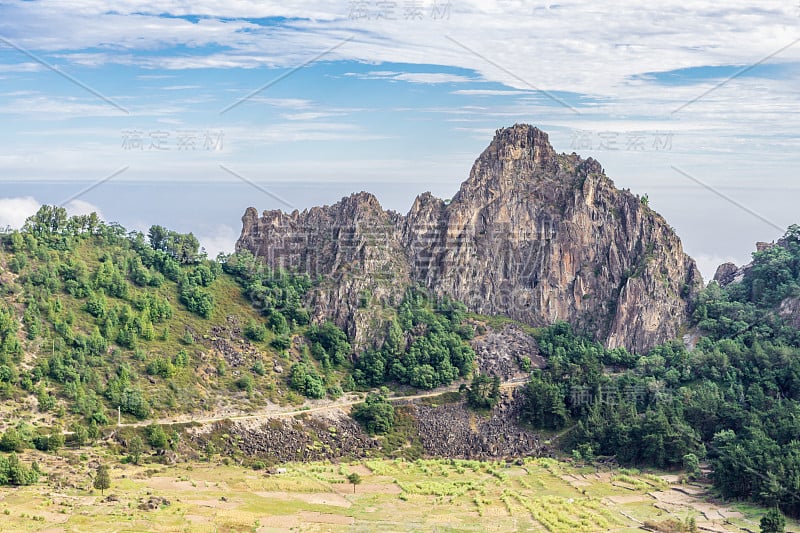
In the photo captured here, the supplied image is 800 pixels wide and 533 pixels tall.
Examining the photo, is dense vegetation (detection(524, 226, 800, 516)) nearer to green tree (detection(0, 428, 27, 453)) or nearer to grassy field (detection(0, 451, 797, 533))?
grassy field (detection(0, 451, 797, 533))

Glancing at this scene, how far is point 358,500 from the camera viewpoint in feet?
312

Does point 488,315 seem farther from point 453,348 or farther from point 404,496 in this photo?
point 404,496

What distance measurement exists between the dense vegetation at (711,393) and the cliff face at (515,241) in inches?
257

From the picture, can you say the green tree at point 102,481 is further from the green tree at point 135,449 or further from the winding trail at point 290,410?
the winding trail at point 290,410

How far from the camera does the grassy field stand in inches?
3246

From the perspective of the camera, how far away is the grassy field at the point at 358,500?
8244 centimetres

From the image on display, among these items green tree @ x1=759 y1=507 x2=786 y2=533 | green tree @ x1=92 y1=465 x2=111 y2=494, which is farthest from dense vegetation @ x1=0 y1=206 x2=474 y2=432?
green tree @ x1=759 y1=507 x2=786 y2=533

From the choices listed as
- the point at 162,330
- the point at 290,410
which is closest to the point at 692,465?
the point at 290,410

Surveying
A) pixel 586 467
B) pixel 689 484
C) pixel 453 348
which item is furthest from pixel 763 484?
pixel 453 348

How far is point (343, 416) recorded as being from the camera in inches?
4719

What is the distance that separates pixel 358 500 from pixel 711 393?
48.9 meters

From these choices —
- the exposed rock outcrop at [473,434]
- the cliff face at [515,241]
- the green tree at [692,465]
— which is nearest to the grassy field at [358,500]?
the green tree at [692,465]

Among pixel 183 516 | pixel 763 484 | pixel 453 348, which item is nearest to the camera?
pixel 183 516

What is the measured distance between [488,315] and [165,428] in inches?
2193
